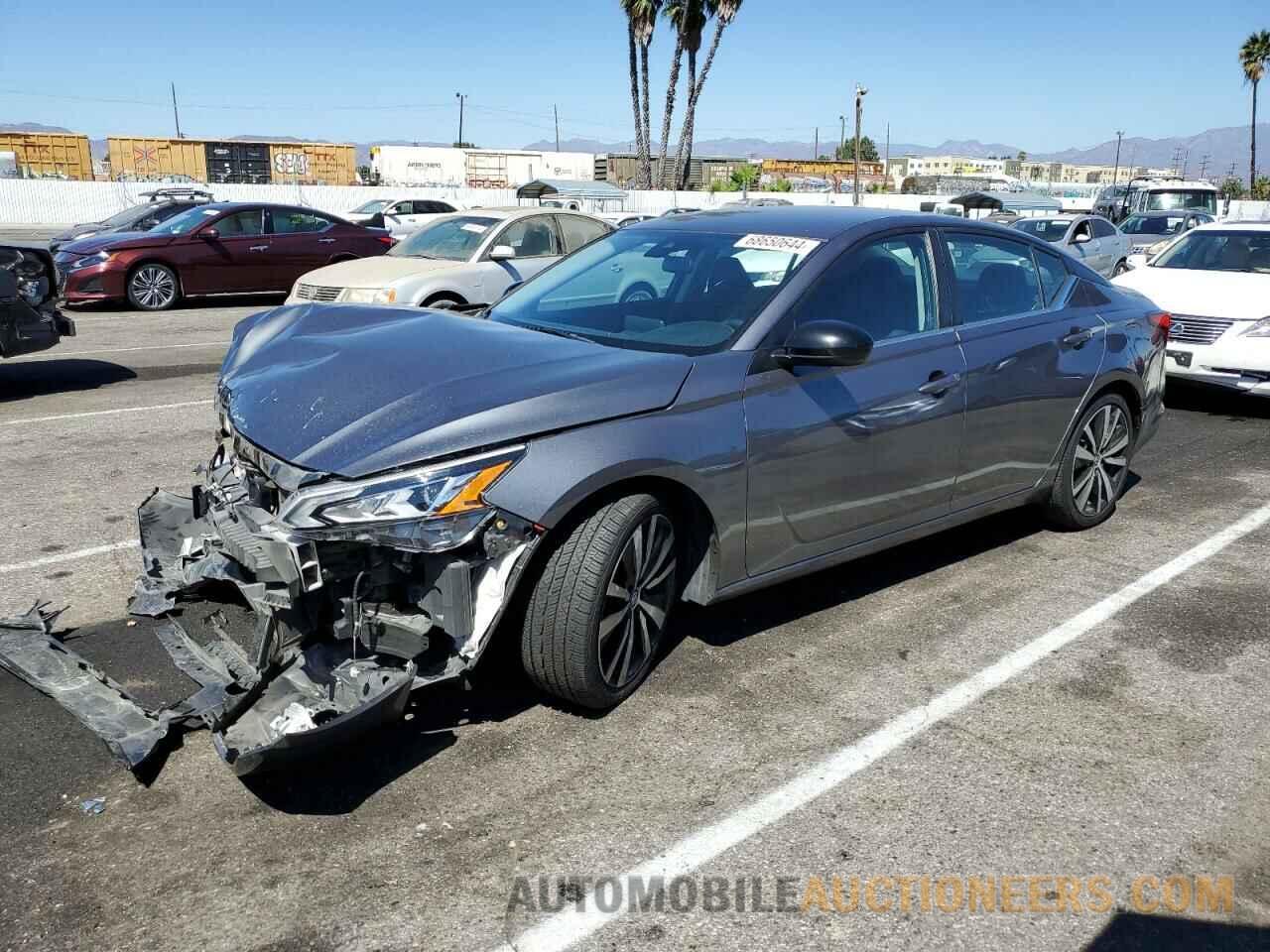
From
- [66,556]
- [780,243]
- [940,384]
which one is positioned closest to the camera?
[780,243]

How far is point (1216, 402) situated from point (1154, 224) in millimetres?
13842

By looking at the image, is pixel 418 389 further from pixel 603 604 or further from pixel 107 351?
pixel 107 351

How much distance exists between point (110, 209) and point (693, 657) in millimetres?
38585

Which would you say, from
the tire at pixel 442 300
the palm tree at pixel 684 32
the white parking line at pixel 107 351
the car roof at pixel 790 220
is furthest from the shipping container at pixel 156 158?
the car roof at pixel 790 220

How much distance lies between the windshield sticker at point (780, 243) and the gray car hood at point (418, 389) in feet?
2.77

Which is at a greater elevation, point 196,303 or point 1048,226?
point 1048,226

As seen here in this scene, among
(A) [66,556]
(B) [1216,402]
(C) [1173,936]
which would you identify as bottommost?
(C) [1173,936]

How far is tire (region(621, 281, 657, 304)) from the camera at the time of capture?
176 inches

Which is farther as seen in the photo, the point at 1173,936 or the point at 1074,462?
the point at 1074,462

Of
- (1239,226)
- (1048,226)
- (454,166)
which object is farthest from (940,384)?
(454,166)

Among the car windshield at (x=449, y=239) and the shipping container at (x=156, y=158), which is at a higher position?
the shipping container at (x=156, y=158)

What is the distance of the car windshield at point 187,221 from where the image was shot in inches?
590

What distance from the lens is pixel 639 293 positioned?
4.52m

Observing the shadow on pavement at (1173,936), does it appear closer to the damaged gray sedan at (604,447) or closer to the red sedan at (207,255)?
the damaged gray sedan at (604,447)
